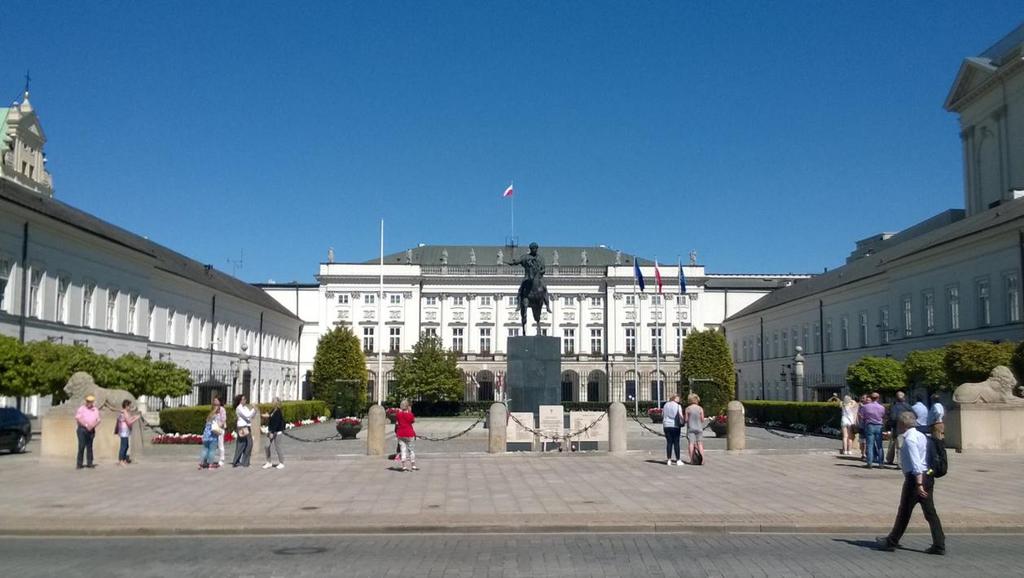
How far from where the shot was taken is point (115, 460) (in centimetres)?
2556

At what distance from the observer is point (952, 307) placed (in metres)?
54.4

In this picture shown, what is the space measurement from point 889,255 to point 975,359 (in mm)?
30868

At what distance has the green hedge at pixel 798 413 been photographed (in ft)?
135

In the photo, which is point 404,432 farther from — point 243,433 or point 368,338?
point 368,338

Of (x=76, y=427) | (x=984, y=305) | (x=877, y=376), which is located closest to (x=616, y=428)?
(x=76, y=427)

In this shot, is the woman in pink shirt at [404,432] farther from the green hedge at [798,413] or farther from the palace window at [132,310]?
the palace window at [132,310]

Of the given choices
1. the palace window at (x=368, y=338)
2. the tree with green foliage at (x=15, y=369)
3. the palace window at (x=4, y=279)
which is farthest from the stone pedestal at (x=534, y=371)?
the palace window at (x=368, y=338)

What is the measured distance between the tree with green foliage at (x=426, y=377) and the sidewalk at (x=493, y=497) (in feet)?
159

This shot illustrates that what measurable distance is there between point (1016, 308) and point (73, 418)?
144 ft

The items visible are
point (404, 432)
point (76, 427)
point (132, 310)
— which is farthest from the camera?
point (132, 310)

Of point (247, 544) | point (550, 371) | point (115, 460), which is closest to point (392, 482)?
point (247, 544)

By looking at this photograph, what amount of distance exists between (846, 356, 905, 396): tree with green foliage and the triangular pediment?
103 feet

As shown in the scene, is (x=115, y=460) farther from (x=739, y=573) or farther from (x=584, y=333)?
(x=584, y=333)

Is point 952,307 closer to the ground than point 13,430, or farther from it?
farther from it
